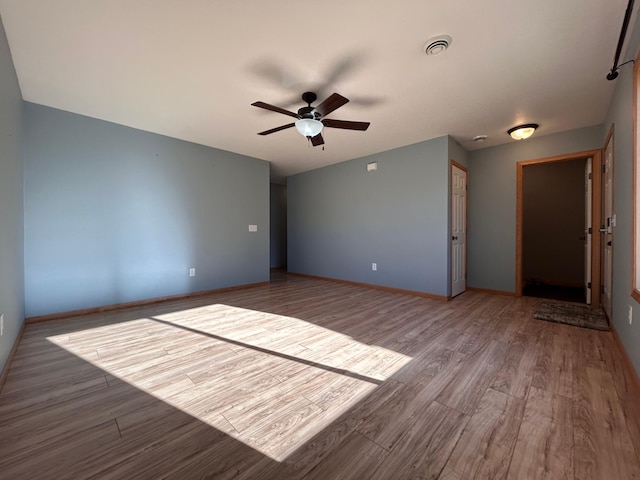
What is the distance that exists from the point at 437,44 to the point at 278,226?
20.5 feet

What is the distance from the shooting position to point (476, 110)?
304 centimetres

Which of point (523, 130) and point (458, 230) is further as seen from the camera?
point (458, 230)

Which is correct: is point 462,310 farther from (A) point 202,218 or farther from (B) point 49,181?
(B) point 49,181

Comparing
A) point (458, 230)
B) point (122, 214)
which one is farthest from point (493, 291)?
point (122, 214)

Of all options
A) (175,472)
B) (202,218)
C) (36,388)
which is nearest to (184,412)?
(175,472)

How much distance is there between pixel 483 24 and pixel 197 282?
4.57 m

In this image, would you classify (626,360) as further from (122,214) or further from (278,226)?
(278,226)

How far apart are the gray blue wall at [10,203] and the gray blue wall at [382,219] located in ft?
14.2

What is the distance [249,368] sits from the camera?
194 centimetres

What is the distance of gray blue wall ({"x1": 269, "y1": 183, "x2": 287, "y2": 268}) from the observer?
7.61 m

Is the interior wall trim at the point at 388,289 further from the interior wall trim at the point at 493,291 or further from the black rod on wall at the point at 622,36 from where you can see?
the black rod on wall at the point at 622,36

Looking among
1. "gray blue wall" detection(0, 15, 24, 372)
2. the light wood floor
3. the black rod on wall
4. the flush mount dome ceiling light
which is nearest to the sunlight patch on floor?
the light wood floor

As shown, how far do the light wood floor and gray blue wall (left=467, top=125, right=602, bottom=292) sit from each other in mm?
1625

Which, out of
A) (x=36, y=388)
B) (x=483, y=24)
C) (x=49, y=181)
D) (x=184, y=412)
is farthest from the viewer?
(x=49, y=181)
